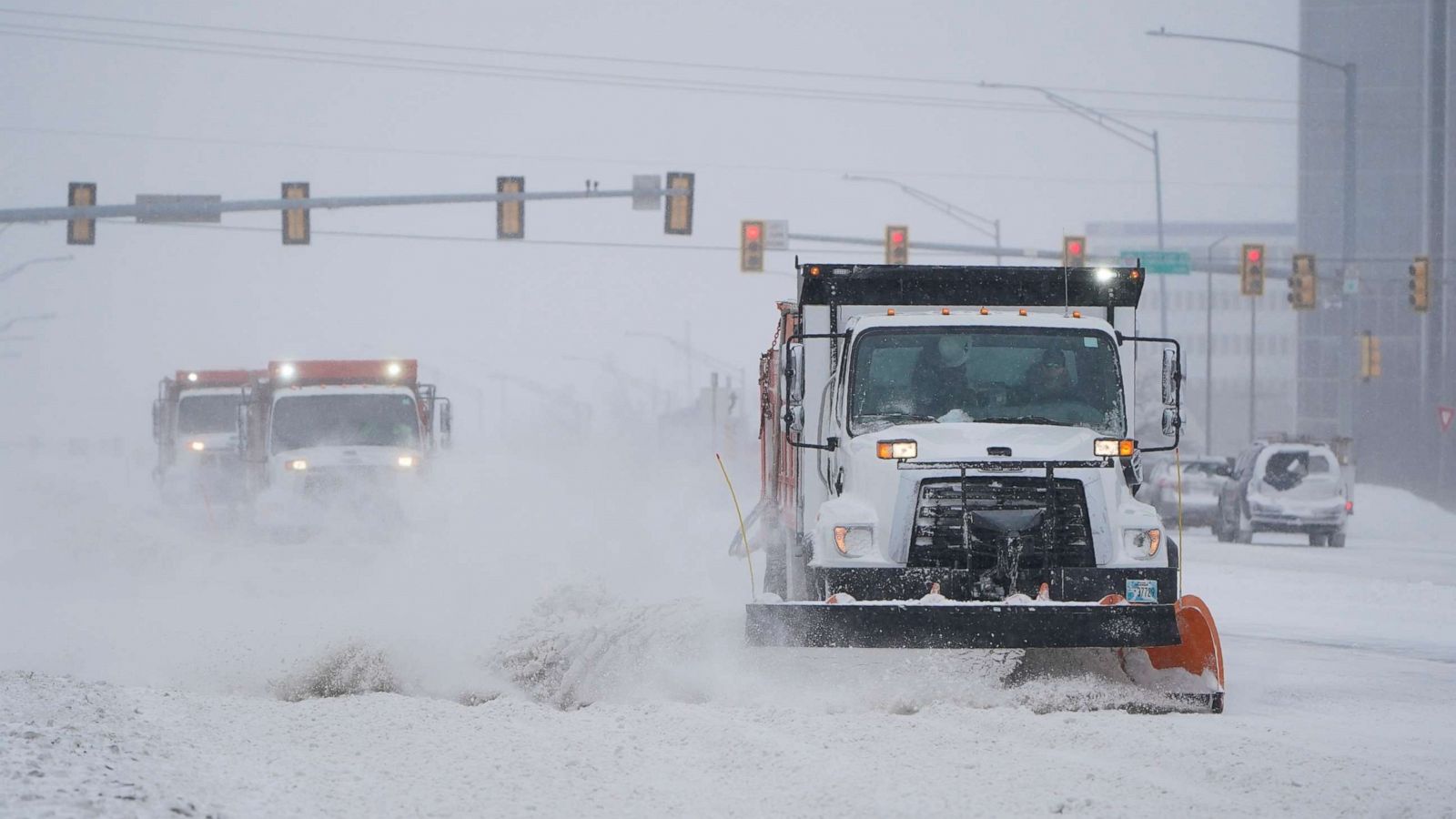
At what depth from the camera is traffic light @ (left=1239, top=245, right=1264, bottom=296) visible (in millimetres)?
40000

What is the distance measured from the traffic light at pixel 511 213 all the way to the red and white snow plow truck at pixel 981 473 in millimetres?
18413

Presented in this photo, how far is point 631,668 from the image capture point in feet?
37.8

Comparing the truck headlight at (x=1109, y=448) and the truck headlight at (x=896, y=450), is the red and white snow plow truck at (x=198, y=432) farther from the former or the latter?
the truck headlight at (x=1109, y=448)

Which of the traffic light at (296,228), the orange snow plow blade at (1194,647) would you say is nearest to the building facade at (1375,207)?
the traffic light at (296,228)

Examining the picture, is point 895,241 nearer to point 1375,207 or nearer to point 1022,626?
point 1022,626

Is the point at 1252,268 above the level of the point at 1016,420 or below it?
above

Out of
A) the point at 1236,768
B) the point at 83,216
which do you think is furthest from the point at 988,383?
the point at 83,216

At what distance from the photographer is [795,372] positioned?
11531 mm

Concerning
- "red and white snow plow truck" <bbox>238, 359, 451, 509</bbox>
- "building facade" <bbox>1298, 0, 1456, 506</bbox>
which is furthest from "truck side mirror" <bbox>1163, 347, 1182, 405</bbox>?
"building facade" <bbox>1298, 0, 1456, 506</bbox>

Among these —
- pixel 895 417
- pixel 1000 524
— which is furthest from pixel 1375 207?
pixel 1000 524

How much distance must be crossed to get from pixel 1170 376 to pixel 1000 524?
5.21 feet

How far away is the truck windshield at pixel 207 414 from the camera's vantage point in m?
33.1

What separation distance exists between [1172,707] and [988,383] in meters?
2.53

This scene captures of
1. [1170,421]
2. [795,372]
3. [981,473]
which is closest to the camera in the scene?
[981,473]
